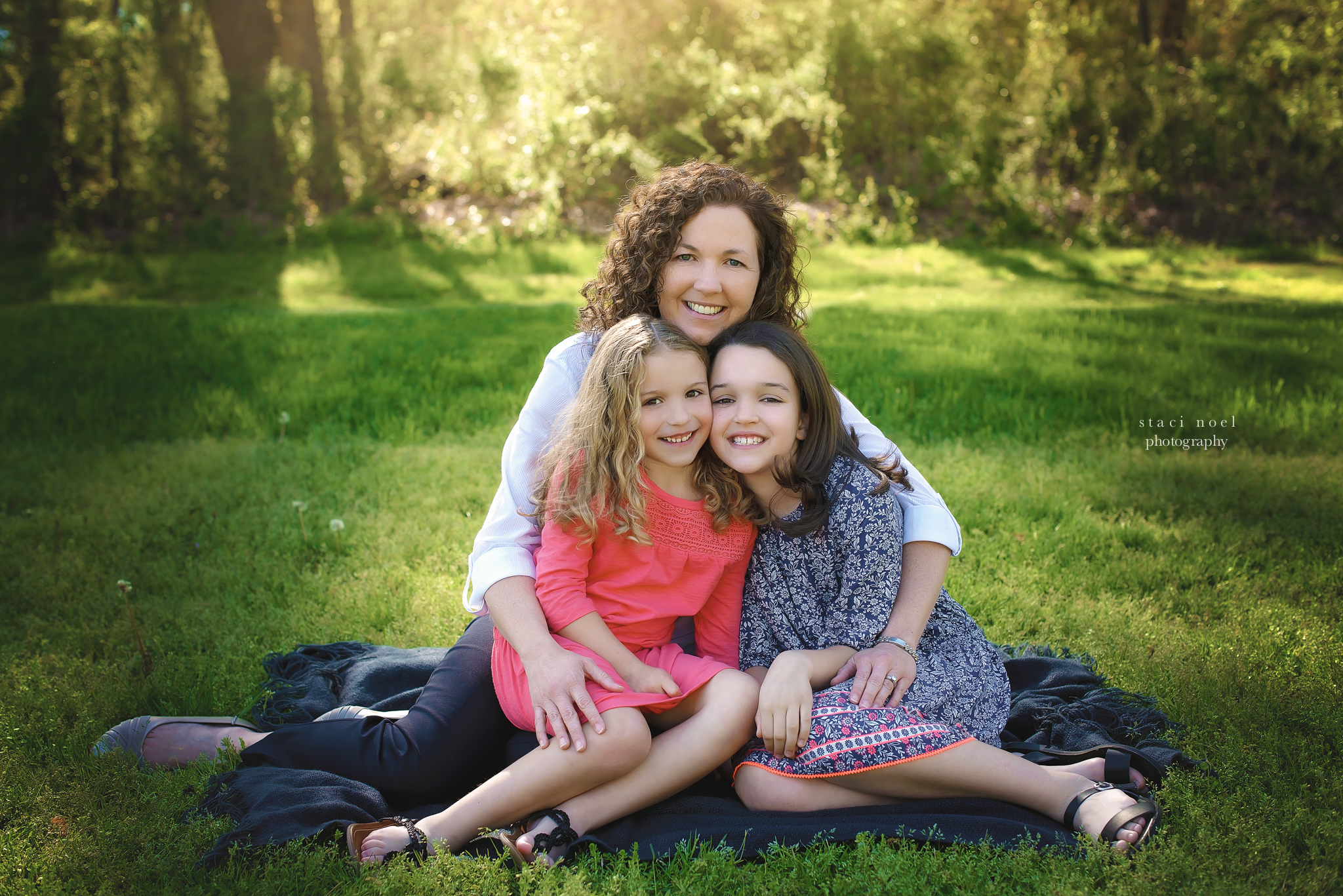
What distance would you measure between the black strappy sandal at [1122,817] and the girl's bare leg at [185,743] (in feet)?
7.14

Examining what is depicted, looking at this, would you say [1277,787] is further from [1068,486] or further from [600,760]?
[1068,486]

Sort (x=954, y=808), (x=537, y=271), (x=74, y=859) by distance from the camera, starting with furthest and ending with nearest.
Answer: (x=537, y=271)
(x=954, y=808)
(x=74, y=859)

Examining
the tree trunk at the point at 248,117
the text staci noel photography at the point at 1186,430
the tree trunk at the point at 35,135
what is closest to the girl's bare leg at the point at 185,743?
the text staci noel photography at the point at 1186,430

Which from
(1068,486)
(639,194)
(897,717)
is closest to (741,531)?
(897,717)

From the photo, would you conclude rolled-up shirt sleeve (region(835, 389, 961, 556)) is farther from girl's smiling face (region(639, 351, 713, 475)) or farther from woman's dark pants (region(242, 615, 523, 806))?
woman's dark pants (region(242, 615, 523, 806))

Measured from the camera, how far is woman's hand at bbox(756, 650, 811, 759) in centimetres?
229

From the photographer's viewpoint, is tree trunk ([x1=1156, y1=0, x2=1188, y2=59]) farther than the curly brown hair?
Yes

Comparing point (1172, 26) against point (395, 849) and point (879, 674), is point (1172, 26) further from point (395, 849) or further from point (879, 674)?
point (395, 849)

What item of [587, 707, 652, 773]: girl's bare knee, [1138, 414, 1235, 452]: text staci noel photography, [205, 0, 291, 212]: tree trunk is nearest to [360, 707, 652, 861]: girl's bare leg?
[587, 707, 652, 773]: girl's bare knee

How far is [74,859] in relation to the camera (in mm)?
2146

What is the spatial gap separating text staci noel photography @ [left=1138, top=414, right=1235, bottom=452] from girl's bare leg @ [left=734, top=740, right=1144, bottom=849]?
3403mm

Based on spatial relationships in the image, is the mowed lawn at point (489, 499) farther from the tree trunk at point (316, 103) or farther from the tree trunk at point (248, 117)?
the tree trunk at point (316, 103)

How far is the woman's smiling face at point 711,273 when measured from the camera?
2.67 metres

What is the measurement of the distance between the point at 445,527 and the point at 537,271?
5.86m
